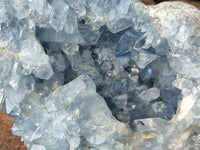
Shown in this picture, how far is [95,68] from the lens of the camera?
0.79 m

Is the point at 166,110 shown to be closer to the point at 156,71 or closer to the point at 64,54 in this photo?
the point at 156,71

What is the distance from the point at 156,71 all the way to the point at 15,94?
14.5 inches

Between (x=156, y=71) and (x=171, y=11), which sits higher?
(x=171, y=11)

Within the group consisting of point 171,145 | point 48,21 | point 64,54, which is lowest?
point 171,145

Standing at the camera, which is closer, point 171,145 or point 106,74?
point 171,145

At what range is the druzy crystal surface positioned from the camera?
673 millimetres

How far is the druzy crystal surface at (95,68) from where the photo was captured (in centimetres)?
67

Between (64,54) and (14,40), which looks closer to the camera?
(14,40)

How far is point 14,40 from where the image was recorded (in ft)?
2.21

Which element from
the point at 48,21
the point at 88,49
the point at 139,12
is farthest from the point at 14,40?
Answer: the point at 139,12

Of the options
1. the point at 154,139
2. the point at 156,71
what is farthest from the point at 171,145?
the point at 156,71

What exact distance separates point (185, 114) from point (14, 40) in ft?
1.42

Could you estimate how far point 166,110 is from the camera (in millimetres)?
753

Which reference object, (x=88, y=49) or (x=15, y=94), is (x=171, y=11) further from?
(x=15, y=94)
